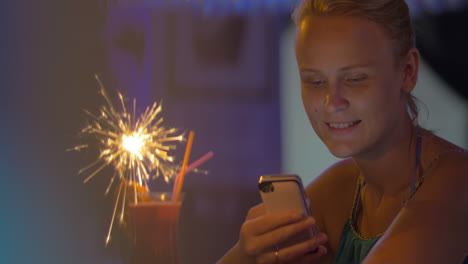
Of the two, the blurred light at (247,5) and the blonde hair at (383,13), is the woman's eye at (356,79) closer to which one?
the blonde hair at (383,13)

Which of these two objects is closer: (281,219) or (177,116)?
(281,219)

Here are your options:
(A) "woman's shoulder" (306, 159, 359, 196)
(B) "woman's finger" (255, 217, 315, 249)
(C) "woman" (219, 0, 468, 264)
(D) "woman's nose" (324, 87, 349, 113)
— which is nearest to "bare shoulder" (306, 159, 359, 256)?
(A) "woman's shoulder" (306, 159, 359, 196)

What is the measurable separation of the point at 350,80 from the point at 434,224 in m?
0.29

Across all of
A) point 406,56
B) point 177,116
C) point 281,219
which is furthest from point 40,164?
point 406,56

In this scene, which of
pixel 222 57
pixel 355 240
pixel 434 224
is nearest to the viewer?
pixel 434 224

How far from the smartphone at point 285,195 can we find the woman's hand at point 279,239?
0.03m

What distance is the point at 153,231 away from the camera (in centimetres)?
125

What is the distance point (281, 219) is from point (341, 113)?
219 millimetres

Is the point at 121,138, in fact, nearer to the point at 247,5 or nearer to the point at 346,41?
the point at 247,5

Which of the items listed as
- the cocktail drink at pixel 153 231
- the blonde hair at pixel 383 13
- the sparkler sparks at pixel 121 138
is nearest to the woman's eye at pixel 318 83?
the blonde hair at pixel 383 13

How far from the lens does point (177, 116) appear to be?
234 centimetres

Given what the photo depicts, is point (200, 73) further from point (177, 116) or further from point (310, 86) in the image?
point (310, 86)

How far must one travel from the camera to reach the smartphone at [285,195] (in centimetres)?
106

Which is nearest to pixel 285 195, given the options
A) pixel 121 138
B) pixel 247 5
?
pixel 121 138
